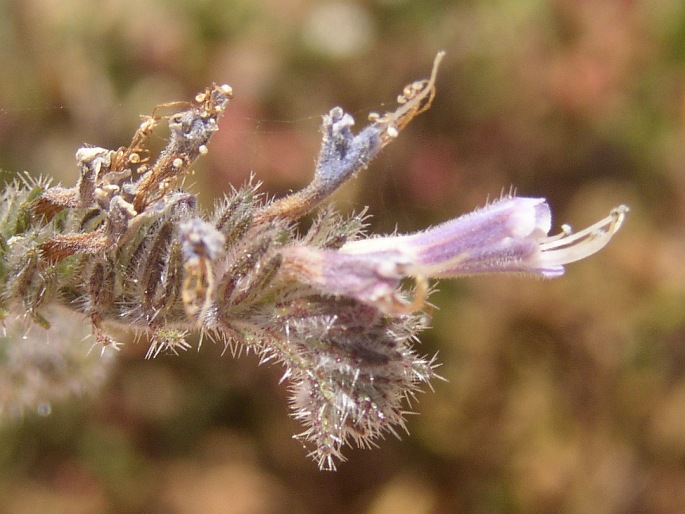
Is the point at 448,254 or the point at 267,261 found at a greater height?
the point at 267,261

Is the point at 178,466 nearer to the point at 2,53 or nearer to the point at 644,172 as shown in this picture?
the point at 2,53

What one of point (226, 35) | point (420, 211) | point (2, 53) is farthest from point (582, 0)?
point (2, 53)

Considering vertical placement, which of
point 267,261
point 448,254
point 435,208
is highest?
point 435,208

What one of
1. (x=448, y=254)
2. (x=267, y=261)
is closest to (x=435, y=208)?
(x=448, y=254)

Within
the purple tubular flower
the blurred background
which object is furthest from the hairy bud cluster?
the blurred background

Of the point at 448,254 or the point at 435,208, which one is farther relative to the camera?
the point at 435,208

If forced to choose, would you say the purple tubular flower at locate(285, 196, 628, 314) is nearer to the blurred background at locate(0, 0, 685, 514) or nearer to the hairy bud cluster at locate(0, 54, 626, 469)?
the hairy bud cluster at locate(0, 54, 626, 469)

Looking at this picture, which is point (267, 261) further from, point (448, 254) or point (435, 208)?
point (435, 208)
